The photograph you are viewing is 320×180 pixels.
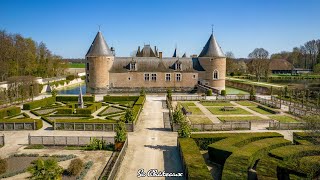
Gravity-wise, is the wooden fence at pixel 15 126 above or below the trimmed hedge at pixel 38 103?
below

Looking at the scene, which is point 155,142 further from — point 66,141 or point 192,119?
point 192,119

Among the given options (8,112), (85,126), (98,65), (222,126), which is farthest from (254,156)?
(98,65)

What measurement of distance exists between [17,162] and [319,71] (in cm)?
6591

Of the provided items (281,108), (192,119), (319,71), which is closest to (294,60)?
(319,71)

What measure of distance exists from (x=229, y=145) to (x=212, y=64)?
96.2ft

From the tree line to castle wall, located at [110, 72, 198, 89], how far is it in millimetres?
18846

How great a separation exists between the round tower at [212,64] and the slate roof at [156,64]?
1244 millimetres

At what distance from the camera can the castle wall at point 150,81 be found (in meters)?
42.8

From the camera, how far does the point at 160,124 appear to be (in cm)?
2183

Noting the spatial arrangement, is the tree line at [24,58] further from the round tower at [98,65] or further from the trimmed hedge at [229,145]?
the trimmed hedge at [229,145]

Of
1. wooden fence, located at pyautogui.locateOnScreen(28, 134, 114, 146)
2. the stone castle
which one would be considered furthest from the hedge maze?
the stone castle

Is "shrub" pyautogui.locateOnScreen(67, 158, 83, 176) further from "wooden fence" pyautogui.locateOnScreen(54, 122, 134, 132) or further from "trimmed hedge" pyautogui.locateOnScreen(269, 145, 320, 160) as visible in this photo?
"trimmed hedge" pyautogui.locateOnScreen(269, 145, 320, 160)

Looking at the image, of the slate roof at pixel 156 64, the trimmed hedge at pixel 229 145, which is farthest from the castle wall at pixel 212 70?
the trimmed hedge at pixel 229 145

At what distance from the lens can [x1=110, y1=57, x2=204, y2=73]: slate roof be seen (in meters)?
43.5
